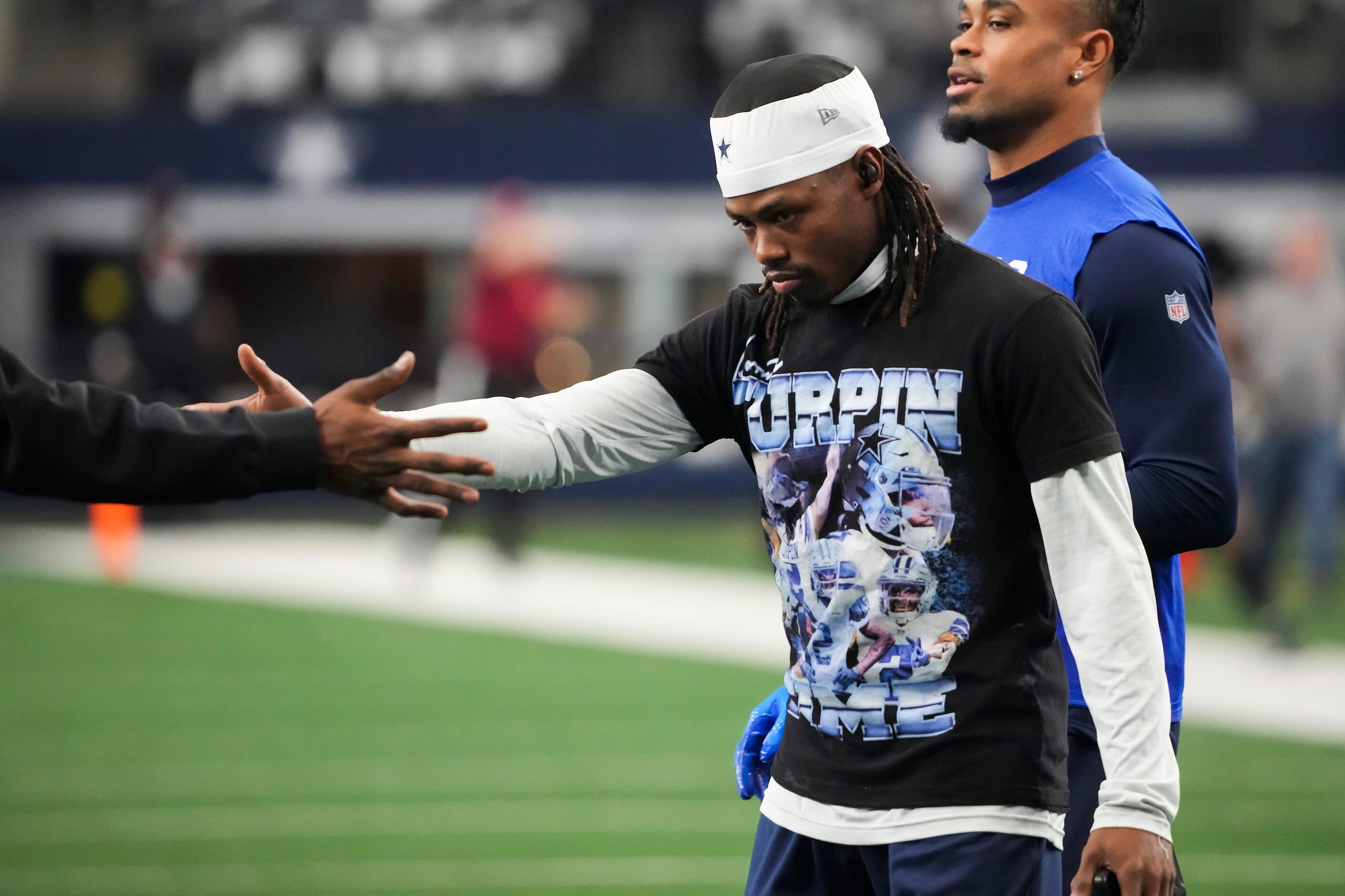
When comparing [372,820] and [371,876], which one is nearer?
[371,876]

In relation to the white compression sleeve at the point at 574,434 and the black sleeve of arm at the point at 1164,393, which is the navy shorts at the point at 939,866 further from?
the white compression sleeve at the point at 574,434

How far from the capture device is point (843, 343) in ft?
8.74

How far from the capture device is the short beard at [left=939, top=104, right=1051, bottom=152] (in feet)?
10.4

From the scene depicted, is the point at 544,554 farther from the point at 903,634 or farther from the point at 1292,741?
the point at 903,634

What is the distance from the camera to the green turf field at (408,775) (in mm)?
5652

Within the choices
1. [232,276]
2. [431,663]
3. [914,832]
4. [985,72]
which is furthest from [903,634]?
[232,276]

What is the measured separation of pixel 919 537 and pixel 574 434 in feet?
2.22

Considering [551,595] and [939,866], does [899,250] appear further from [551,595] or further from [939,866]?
[551,595]

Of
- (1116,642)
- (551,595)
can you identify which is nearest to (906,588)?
(1116,642)

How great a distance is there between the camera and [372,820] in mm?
6234

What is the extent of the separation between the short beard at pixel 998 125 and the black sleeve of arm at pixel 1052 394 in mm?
767

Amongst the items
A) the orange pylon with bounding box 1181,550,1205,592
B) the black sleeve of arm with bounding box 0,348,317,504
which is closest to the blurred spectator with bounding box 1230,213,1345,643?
the orange pylon with bounding box 1181,550,1205,592

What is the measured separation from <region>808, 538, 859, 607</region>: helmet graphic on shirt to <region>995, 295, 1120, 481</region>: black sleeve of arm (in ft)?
0.99

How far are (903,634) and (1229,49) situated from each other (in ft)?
62.8
